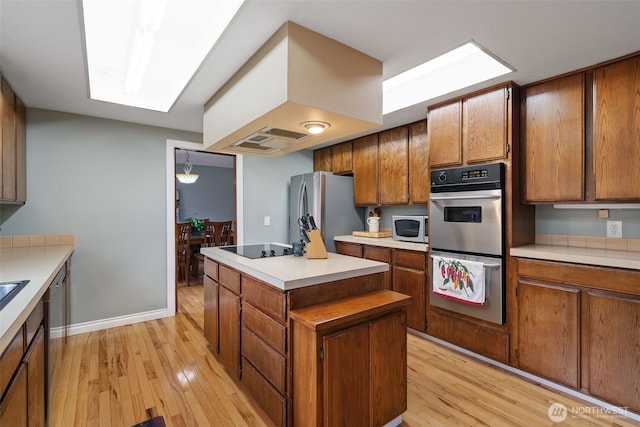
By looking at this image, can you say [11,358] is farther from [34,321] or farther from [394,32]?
[394,32]

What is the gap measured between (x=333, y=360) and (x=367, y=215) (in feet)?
9.37

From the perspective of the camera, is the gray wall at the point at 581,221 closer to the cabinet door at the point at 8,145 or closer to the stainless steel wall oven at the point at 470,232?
the stainless steel wall oven at the point at 470,232

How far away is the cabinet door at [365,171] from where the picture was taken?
3.66 meters

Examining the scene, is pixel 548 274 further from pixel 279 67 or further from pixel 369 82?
pixel 279 67

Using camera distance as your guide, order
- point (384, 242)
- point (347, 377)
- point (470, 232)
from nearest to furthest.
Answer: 1. point (347, 377)
2. point (470, 232)
3. point (384, 242)

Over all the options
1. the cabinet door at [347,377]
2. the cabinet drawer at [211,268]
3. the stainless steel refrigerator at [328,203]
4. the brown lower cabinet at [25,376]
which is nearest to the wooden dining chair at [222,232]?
the stainless steel refrigerator at [328,203]

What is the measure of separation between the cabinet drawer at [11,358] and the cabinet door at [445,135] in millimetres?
2851

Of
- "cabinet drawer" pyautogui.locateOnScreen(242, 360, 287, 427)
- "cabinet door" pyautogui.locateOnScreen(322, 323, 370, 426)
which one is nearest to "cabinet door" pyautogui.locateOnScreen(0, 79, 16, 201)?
"cabinet drawer" pyautogui.locateOnScreen(242, 360, 287, 427)

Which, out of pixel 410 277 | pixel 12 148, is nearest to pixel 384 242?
pixel 410 277

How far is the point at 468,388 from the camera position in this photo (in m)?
2.08

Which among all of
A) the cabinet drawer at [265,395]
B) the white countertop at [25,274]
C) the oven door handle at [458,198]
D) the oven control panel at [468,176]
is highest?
the oven control panel at [468,176]

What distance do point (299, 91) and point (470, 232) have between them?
70.5 inches

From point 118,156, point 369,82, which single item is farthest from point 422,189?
point 118,156

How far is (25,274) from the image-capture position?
1640mm
